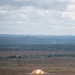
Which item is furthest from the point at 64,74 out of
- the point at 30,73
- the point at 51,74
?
the point at 30,73

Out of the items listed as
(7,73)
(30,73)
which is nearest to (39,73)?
(30,73)

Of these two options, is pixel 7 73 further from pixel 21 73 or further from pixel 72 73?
pixel 72 73

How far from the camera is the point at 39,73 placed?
77625mm

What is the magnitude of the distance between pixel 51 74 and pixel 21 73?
7.02 metres

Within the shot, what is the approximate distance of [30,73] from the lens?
78.0 metres

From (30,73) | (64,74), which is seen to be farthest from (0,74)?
(64,74)

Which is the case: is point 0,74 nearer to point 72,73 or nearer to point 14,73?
point 14,73

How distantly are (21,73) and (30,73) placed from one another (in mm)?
2716

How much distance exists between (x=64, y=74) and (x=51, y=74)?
3.06m

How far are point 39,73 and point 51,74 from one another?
3384 mm

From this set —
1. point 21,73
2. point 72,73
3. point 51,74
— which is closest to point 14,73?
point 21,73

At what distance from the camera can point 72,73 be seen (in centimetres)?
7831

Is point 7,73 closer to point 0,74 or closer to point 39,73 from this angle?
point 0,74

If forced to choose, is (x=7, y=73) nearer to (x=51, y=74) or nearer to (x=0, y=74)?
(x=0, y=74)
